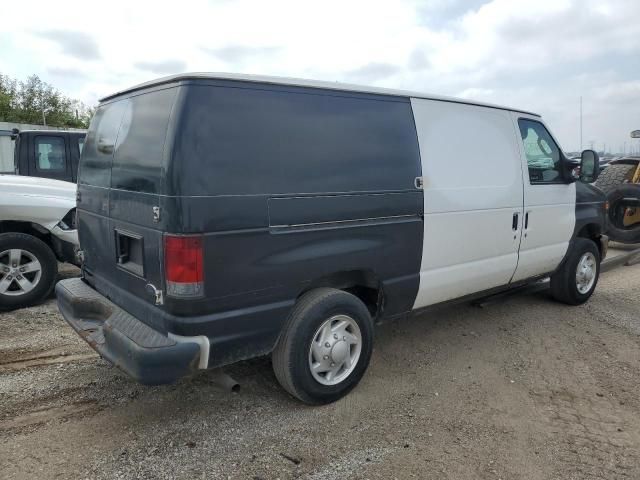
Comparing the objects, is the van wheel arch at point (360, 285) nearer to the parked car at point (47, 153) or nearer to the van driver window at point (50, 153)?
the parked car at point (47, 153)

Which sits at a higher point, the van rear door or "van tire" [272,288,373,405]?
the van rear door

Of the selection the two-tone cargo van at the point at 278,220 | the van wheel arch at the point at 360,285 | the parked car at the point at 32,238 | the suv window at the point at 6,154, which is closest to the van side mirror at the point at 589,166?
the two-tone cargo van at the point at 278,220

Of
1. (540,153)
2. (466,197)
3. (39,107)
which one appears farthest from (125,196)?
(39,107)

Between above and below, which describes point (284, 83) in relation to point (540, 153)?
above

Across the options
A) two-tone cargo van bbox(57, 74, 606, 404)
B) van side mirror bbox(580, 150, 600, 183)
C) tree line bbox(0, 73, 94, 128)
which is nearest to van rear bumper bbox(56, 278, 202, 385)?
two-tone cargo van bbox(57, 74, 606, 404)

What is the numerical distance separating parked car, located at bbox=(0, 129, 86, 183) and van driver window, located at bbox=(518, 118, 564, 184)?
6.78m

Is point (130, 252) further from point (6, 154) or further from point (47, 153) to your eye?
point (6, 154)

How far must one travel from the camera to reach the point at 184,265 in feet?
8.87

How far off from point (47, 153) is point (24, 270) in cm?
398

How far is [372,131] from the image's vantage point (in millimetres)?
3453

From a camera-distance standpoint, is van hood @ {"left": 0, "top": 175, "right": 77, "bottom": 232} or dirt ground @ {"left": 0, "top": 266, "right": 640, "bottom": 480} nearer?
dirt ground @ {"left": 0, "top": 266, "right": 640, "bottom": 480}

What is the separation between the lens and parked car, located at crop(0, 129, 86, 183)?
8.25m

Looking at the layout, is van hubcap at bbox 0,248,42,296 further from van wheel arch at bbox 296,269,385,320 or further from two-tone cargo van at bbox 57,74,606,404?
van wheel arch at bbox 296,269,385,320

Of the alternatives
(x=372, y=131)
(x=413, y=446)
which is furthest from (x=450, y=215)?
(x=413, y=446)
